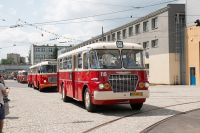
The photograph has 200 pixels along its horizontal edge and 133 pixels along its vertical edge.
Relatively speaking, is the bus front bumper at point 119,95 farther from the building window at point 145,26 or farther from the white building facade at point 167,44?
the building window at point 145,26

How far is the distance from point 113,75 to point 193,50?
104ft

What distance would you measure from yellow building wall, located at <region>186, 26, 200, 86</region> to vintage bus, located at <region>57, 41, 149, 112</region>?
96.3ft

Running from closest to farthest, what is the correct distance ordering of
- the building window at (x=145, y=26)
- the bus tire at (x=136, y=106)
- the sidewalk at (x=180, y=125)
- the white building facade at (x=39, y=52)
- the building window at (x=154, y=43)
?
the sidewalk at (x=180, y=125) < the bus tire at (x=136, y=106) < the building window at (x=154, y=43) < the building window at (x=145, y=26) < the white building facade at (x=39, y=52)

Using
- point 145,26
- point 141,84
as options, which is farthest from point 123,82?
point 145,26

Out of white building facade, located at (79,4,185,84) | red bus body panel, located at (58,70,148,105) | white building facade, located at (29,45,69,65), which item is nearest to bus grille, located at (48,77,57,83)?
red bus body panel, located at (58,70,148,105)

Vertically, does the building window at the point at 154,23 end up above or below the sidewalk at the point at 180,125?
above

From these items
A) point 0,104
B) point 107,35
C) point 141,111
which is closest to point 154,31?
point 107,35

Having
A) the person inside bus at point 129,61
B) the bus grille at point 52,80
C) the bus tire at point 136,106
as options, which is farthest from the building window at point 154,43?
the person inside bus at point 129,61

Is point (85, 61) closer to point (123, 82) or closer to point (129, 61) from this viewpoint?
point (129, 61)

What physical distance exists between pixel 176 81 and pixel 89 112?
33.6m

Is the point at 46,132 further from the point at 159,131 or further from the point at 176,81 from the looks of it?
the point at 176,81

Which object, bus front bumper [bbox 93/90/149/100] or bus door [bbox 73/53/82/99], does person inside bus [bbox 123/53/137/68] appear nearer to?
bus front bumper [bbox 93/90/149/100]

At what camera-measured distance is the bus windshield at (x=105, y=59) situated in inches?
602

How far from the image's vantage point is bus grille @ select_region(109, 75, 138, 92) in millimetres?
15031
